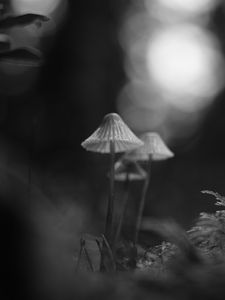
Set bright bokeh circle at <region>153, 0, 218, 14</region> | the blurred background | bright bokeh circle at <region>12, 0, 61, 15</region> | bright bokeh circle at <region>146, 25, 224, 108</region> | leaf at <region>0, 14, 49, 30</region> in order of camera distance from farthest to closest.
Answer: bright bokeh circle at <region>146, 25, 224, 108</region> → bright bokeh circle at <region>153, 0, 218, 14</region> → bright bokeh circle at <region>12, 0, 61, 15</region> → the blurred background → leaf at <region>0, 14, 49, 30</region>

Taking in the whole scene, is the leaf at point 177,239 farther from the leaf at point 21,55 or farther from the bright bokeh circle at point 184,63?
the bright bokeh circle at point 184,63

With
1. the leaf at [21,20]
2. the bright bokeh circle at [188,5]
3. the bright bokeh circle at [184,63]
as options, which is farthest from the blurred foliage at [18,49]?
the bright bokeh circle at [188,5]

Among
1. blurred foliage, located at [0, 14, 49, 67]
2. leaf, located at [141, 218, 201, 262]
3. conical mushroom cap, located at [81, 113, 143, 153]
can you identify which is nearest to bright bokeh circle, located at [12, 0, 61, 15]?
conical mushroom cap, located at [81, 113, 143, 153]

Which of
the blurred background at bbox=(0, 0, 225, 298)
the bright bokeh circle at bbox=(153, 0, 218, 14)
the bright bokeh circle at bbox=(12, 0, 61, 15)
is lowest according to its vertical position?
the blurred background at bbox=(0, 0, 225, 298)

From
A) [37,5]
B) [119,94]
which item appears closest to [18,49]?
[119,94]

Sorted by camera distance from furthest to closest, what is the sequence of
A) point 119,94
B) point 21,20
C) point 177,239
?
point 119,94
point 21,20
point 177,239

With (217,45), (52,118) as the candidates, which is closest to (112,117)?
(52,118)

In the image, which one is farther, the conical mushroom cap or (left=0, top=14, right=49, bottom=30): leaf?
the conical mushroom cap

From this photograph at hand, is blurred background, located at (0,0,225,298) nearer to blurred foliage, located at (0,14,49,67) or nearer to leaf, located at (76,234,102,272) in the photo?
leaf, located at (76,234,102,272)

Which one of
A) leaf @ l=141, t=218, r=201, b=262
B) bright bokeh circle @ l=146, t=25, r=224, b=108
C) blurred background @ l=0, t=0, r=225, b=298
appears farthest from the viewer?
bright bokeh circle @ l=146, t=25, r=224, b=108

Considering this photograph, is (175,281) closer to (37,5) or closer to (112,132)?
(112,132)
